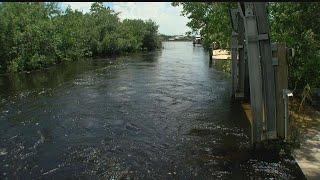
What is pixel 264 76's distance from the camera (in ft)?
31.9

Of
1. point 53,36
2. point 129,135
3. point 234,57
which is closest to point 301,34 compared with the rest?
point 234,57

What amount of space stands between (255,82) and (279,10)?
607 centimetres

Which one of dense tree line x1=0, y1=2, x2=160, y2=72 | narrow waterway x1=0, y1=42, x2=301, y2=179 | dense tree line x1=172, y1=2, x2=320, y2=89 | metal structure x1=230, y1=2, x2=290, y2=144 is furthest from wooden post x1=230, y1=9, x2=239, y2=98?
dense tree line x1=0, y1=2, x2=160, y2=72

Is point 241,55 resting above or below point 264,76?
above

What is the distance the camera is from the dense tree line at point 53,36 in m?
33.4

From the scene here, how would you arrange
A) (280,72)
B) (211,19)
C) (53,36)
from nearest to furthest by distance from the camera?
(280,72)
(211,19)
(53,36)

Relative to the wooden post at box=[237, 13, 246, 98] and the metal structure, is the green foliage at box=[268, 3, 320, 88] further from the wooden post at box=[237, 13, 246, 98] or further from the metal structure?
the metal structure

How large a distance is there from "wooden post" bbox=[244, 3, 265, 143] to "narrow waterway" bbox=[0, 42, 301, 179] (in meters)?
1.06

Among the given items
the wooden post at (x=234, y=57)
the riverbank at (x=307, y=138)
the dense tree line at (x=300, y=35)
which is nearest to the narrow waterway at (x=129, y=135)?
the riverbank at (x=307, y=138)

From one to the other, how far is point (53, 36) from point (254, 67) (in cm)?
3345

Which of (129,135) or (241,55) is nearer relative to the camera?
(129,135)

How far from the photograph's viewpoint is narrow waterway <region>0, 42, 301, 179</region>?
9242 mm

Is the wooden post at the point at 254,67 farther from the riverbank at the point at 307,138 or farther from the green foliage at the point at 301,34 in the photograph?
the green foliage at the point at 301,34

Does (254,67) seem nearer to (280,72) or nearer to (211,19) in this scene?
(280,72)
